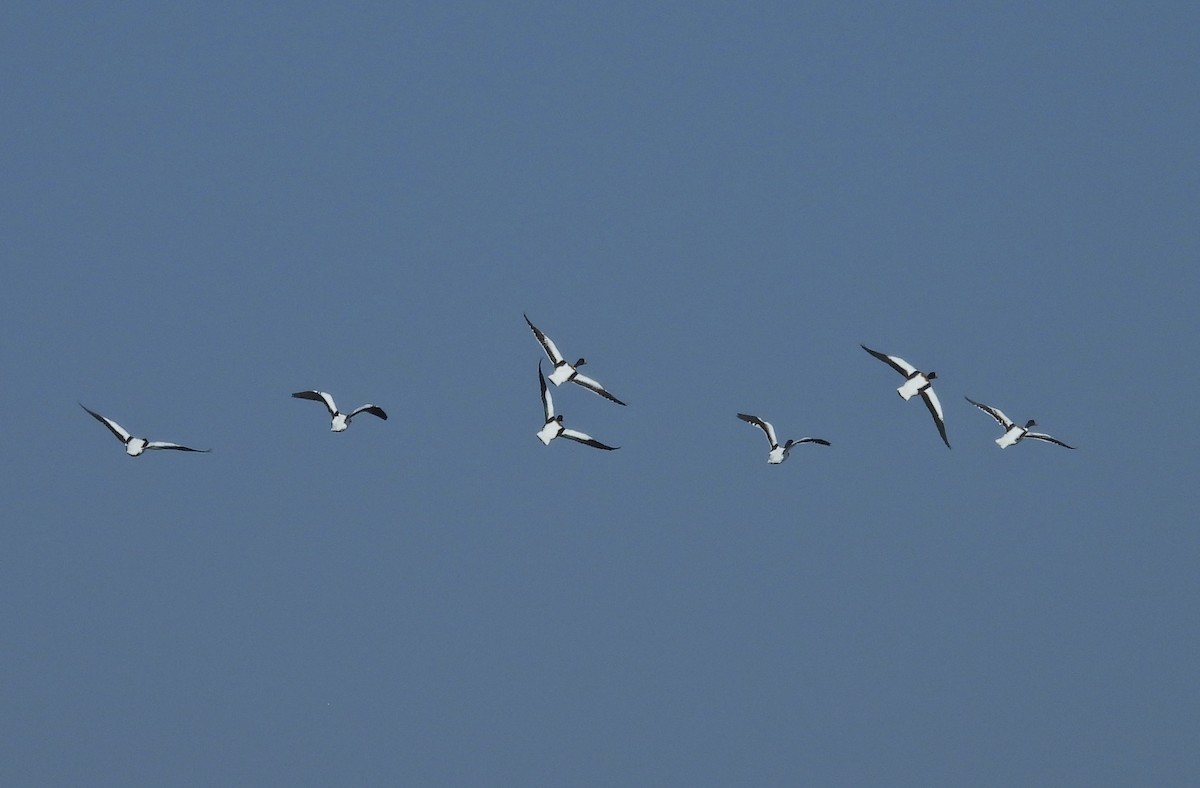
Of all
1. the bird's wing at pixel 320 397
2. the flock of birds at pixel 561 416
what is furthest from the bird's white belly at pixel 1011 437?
the bird's wing at pixel 320 397

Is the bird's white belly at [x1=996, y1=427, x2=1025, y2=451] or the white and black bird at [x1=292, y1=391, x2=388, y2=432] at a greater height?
the bird's white belly at [x1=996, y1=427, x2=1025, y2=451]

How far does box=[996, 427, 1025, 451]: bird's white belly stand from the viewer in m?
80.0

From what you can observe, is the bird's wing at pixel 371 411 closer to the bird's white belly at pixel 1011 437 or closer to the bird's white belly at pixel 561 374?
the bird's white belly at pixel 561 374

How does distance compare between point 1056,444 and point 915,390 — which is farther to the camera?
point 1056,444

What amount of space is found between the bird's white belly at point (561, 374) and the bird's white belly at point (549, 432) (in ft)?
4.57

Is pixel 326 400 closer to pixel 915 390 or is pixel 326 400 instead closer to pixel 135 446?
pixel 135 446

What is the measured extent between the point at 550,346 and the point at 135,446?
553 inches

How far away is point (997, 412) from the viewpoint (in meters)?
81.2

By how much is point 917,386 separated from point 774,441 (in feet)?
26.6

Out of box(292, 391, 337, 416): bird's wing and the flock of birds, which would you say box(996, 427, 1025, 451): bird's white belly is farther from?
box(292, 391, 337, 416): bird's wing

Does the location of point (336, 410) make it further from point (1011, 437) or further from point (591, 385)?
point (1011, 437)

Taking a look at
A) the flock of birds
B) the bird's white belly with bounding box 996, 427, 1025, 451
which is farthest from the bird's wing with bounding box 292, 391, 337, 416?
the bird's white belly with bounding box 996, 427, 1025, 451

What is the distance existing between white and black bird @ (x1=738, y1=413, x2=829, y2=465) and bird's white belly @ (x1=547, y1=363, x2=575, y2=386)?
7.72m

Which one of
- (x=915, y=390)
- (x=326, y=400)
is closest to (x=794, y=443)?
(x=915, y=390)
